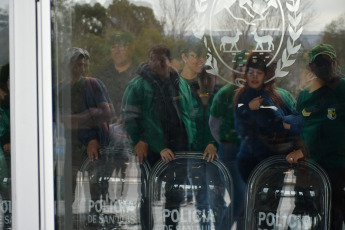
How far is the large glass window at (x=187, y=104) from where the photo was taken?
1943 mm

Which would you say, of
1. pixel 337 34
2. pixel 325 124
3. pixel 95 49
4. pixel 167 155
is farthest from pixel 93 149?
pixel 337 34

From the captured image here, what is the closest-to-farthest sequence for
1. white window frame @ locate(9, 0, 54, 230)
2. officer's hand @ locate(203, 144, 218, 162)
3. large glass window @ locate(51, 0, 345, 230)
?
white window frame @ locate(9, 0, 54, 230)
large glass window @ locate(51, 0, 345, 230)
officer's hand @ locate(203, 144, 218, 162)

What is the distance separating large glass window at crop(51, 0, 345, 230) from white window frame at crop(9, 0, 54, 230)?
0.27ft

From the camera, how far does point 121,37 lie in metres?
2.08

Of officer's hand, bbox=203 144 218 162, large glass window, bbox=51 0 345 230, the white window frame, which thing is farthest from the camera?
officer's hand, bbox=203 144 218 162

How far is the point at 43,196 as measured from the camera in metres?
1.87

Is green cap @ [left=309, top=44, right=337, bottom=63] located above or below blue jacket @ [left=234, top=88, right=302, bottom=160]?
above

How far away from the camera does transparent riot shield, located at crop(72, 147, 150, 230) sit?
2141 millimetres

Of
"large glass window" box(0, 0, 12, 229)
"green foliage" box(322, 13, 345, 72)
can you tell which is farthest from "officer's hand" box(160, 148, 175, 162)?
"green foliage" box(322, 13, 345, 72)

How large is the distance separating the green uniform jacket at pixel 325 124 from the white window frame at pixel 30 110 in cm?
106

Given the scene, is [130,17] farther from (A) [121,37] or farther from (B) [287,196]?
(B) [287,196]

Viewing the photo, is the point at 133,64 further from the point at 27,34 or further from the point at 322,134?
the point at 322,134

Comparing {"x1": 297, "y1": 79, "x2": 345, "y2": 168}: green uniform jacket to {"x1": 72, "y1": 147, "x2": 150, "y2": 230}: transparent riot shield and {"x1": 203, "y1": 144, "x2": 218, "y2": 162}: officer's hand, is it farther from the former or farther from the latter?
{"x1": 72, "y1": 147, "x2": 150, "y2": 230}: transparent riot shield

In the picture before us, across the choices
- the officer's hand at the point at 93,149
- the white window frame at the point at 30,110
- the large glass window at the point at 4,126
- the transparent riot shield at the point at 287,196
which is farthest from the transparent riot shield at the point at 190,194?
the large glass window at the point at 4,126
